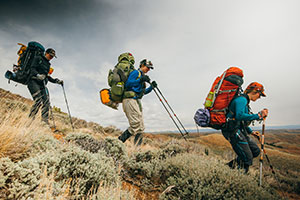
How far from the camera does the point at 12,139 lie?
196 centimetres

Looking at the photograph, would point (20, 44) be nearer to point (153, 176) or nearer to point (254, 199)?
point (153, 176)

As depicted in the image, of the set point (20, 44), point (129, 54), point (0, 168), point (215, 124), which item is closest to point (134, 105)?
point (129, 54)

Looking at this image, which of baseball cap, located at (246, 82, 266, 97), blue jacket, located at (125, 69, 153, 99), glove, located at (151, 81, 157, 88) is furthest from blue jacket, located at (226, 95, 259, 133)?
blue jacket, located at (125, 69, 153, 99)

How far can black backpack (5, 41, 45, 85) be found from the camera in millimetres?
3971

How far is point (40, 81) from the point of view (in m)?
4.27

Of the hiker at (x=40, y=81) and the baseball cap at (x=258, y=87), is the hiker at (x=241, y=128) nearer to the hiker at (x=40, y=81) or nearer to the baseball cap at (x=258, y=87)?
the baseball cap at (x=258, y=87)

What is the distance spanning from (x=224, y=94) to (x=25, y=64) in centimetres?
596

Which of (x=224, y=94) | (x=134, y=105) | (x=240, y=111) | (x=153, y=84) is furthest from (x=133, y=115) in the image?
(x=240, y=111)

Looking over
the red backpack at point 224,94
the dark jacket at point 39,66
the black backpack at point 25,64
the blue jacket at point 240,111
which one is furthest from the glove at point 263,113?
the black backpack at point 25,64

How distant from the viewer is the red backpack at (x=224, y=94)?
11.1 feet

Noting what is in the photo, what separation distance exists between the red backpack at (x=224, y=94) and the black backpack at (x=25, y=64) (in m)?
5.59

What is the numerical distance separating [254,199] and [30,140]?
12.3 ft

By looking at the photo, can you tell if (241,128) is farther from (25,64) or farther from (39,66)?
(25,64)

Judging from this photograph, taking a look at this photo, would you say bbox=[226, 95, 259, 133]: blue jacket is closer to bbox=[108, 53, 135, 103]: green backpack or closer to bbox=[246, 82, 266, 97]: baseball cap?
bbox=[246, 82, 266, 97]: baseball cap
